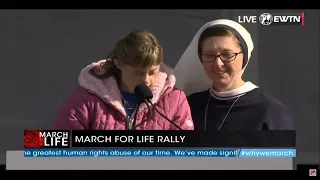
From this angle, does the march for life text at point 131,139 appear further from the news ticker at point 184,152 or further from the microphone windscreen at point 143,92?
the microphone windscreen at point 143,92

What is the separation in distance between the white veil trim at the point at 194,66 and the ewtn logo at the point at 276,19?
0.06m

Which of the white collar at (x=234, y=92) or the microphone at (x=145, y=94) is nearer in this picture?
the microphone at (x=145, y=94)

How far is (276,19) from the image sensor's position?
14.4 ft

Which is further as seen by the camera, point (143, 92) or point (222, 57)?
point (222, 57)

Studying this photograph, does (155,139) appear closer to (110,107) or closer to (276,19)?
(110,107)

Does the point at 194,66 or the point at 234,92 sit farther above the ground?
the point at 194,66

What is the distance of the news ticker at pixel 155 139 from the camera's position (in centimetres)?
435

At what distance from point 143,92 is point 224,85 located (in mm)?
512

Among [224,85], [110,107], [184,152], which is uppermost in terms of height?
[224,85]

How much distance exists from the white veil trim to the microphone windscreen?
0.20 meters

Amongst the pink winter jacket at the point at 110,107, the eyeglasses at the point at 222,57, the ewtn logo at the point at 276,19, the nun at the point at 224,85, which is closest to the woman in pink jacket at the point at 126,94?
the pink winter jacket at the point at 110,107

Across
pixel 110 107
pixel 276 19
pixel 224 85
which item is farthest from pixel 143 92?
pixel 276 19

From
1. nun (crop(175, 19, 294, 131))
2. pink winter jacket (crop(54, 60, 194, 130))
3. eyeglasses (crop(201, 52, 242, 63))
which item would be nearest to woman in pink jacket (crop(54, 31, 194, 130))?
pink winter jacket (crop(54, 60, 194, 130))
